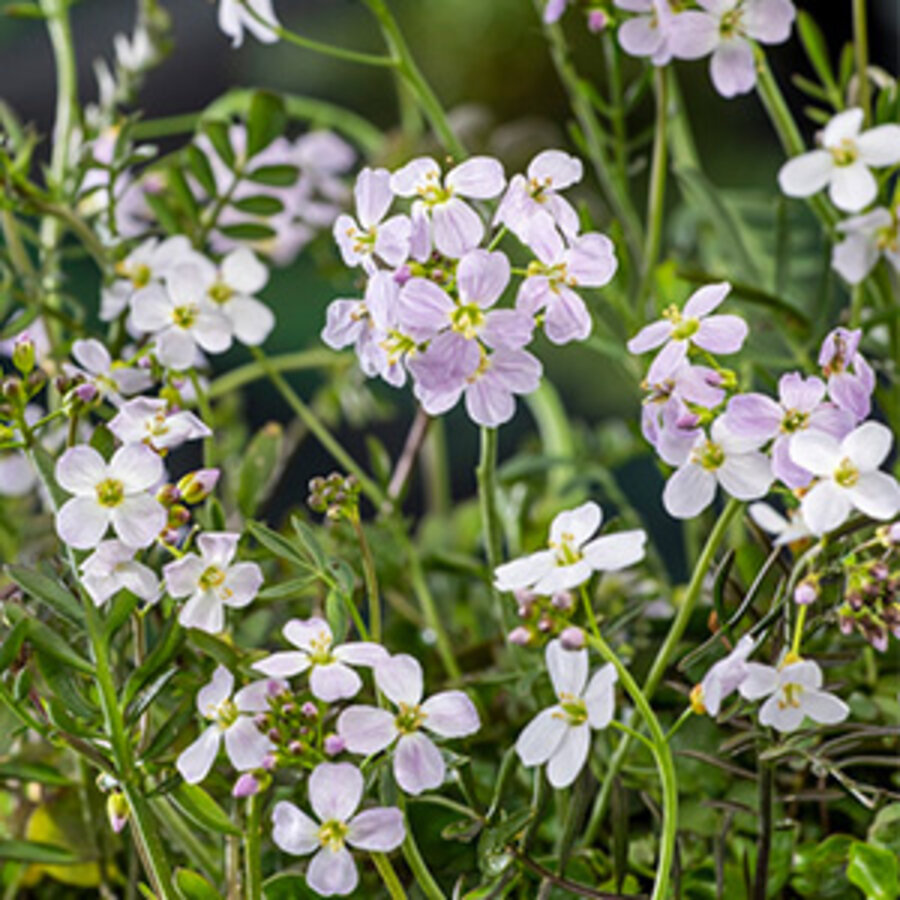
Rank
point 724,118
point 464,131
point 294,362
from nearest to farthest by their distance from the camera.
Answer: point 294,362
point 464,131
point 724,118

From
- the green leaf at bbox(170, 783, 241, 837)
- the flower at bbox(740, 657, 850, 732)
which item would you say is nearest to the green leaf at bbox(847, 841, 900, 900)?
the flower at bbox(740, 657, 850, 732)

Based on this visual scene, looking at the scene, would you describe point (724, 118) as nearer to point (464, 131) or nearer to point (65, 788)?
point (464, 131)

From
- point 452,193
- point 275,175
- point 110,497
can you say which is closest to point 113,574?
point 110,497

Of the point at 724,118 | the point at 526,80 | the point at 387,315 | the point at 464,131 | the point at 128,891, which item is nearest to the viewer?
the point at 387,315

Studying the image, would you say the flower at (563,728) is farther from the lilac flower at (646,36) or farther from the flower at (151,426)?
the lilac flower at (646,36)

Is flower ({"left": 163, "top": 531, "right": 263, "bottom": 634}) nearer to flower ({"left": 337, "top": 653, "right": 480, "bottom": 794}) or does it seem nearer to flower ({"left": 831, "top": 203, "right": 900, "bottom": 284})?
flower ({"left": 337, "top": 653, "right": 480, "bottom": 794})

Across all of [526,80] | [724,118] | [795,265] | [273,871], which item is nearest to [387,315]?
[273,871]

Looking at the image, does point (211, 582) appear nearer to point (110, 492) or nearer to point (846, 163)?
point (110, 492)
